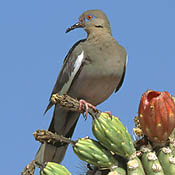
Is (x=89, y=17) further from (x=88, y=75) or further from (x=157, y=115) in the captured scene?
(x=157, y=115)

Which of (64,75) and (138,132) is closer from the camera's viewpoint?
(138,132)

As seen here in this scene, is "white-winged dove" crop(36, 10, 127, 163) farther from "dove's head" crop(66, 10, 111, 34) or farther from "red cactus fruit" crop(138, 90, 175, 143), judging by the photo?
"red cactus fruit" crop(138, 90, 175, 143)

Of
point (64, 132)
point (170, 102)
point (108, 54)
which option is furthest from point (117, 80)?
point (170, 102)

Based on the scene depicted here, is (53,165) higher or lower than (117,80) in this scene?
lower

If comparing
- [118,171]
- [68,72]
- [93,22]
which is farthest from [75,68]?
[118,171]

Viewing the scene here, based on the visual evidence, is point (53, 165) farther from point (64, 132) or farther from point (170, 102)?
point (64, 132)

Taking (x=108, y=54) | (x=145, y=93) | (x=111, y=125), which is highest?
(x=108, y=54)

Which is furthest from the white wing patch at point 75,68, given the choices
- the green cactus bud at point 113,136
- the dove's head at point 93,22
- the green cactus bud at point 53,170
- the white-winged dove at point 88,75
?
the green cactus bud at point 53,170

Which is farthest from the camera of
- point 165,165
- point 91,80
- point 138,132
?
point 91,80

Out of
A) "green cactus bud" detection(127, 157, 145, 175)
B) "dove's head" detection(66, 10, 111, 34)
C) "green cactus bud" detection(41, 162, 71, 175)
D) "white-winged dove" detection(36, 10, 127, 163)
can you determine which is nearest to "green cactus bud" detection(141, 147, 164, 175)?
"green cactus bud" detection(127, 157, 145, 175)
